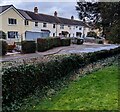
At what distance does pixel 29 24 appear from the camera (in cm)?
5591

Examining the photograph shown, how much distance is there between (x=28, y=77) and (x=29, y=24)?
4680cm

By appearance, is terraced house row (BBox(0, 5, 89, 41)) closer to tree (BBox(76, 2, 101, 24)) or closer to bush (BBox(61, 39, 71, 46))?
bush (BBox(61, 39, 71, 46))

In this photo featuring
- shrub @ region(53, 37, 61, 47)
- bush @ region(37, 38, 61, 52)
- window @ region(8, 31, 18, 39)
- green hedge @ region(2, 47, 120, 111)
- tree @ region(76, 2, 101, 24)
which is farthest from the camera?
window @ region(8, 31, 18, 39)

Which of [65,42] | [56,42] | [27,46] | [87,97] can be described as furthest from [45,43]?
[87,97]

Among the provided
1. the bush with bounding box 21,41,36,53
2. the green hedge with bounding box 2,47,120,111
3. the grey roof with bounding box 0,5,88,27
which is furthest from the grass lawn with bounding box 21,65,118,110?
the grey roof with bounding box 0,5,88,27

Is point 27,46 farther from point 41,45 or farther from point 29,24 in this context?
point 29,24

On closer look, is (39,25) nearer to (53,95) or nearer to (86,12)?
(86,12)

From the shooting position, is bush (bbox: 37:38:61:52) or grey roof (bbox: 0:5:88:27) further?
grey roof (bbox: 0:5:88:27)

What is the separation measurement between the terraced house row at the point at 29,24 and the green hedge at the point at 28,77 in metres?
30.4

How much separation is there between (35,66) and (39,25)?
5003cm

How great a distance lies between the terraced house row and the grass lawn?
108 feet

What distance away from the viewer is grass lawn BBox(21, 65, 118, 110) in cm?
810

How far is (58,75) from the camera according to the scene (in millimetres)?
13406

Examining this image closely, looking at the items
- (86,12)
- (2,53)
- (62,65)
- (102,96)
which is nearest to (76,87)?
(102,96)
